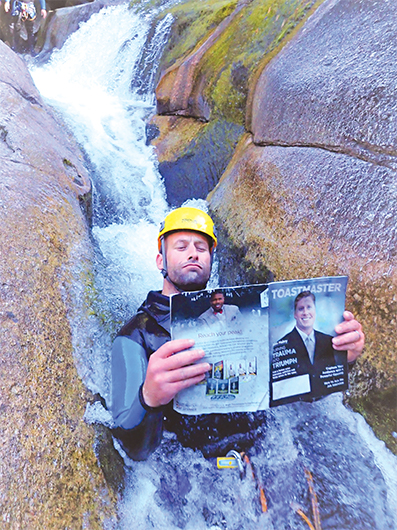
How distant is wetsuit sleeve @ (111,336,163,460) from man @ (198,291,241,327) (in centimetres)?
45

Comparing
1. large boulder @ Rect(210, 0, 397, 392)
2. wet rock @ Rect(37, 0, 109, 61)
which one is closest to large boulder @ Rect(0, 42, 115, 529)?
large boulder @ Rect(210, 0, 397, 392)

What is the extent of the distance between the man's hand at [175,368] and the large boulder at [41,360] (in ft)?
1.48

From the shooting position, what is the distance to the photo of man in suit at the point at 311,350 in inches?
64.6

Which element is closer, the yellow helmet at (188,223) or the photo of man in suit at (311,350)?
the photo of man in suit at (311,350)

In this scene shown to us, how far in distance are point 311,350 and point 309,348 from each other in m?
0.01

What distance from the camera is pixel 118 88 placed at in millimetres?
7359

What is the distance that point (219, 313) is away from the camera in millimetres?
1564

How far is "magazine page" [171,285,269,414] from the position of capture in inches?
60.9

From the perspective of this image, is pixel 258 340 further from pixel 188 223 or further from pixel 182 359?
pixel 188 223

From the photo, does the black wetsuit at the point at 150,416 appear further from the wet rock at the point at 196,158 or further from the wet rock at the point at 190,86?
the wet rock at the point at 190,86

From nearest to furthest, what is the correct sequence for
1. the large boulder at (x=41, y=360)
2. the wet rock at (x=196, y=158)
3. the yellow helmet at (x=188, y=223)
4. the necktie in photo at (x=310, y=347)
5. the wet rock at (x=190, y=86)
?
the large boulder at (x=41, y=360), the necktie in photo at (x=310, y=347), the yellow helmet at (x=188, y=223), the wet rock at (x=196, y=158), the wet rock at (x=190, y=86)

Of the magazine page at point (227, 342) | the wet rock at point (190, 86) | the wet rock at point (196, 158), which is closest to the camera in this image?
the magazine page at point (227, 342)

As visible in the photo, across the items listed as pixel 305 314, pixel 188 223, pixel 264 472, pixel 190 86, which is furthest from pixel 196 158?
pixel 264 472

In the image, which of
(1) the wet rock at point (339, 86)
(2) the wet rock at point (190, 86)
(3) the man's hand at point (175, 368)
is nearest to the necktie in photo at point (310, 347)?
(3) the man's hand at point (175, 368)
